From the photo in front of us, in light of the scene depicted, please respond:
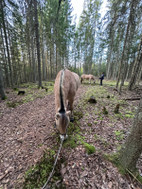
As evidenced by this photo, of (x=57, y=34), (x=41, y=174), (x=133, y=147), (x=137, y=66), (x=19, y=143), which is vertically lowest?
(x=19, y=143)

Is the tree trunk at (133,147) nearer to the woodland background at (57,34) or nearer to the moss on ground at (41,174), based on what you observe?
the moss on ground at (41,174)

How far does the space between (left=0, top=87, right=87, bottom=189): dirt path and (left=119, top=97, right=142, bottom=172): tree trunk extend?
7.39 feet

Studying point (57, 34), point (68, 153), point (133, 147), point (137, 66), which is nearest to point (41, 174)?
point (68, 153)

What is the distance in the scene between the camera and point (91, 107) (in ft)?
18.7

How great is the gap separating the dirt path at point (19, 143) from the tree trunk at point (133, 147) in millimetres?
2253

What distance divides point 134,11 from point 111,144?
423 inches

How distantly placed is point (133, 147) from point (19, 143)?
374 centimetres

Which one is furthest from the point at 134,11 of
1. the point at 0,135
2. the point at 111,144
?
the point at 0,135

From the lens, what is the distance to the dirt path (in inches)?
Answer: 85.6

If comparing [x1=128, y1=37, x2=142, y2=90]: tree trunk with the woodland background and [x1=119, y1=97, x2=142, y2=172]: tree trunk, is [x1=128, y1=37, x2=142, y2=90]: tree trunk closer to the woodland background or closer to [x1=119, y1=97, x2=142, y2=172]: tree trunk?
the woodland background

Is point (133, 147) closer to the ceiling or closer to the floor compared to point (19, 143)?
closer to the ceiling

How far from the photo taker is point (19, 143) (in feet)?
10.3

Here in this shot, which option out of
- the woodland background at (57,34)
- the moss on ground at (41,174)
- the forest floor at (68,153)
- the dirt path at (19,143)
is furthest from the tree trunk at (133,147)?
the woodland background at (57,34)

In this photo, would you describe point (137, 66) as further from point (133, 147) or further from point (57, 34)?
point (57, 34)
